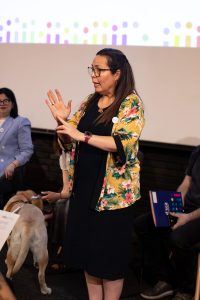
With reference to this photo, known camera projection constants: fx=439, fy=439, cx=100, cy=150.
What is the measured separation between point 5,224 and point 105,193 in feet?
2.09

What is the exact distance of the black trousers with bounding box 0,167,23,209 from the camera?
349 centimetres

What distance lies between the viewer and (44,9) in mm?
3842

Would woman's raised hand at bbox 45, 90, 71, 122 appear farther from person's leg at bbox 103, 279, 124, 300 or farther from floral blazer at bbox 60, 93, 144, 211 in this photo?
person's leg at bbox 103, 279, 124, 300

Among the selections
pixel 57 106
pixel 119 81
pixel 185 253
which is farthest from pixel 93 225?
pixel 185 253

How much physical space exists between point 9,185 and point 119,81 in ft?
6.03

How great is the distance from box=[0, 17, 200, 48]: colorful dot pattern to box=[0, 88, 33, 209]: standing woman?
0.63 meters

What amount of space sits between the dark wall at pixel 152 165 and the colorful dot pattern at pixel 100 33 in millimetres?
826

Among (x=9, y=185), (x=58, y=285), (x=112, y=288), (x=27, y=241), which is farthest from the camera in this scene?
(x=9, y=185)

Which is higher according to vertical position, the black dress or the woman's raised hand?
the woman's raised hand

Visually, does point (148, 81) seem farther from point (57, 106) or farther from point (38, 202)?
point (57, 106)

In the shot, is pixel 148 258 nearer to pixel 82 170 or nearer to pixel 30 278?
pixel 30 278

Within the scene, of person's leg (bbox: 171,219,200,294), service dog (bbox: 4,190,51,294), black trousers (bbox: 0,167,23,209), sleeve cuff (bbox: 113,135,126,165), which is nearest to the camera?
sleeve cuff (bbox: 113,135,126,165)

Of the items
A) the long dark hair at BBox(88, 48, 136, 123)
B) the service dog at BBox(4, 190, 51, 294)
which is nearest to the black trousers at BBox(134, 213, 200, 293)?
the service dog at BBox(4, 190, 51, 294)

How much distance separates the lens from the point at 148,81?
11.6ft
